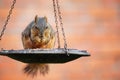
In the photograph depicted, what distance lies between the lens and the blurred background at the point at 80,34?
11.7 feet

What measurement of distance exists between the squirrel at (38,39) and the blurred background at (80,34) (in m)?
Result: 1.33

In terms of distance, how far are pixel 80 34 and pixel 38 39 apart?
1.65 meters

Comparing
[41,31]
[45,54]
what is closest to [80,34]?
[41,31]

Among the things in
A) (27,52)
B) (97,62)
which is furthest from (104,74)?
(27,52)

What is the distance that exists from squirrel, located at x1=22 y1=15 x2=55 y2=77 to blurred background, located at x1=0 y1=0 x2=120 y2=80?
1.33 metres

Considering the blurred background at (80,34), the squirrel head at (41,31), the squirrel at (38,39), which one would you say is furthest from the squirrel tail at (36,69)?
the blurred background at (80,34)

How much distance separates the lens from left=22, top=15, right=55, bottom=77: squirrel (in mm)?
2146

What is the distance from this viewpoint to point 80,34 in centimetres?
375

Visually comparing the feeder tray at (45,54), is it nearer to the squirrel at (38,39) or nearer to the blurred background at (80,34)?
the squirrel at (38,39)

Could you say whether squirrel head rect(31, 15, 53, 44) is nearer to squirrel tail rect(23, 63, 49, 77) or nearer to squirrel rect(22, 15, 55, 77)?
squirrel rect(22, 15, 55, 77)

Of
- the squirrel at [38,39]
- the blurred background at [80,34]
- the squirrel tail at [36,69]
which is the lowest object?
the squirrel tail at [36,69]

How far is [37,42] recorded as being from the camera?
2.13 meters

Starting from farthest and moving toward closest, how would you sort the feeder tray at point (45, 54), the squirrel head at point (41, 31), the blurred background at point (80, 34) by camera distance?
1. the blurred background at point (80, 34)
2. the squirrel head at point (41, 31)
3. the feeder tray at point (45, 54)

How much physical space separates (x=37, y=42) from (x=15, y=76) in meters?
1.48
